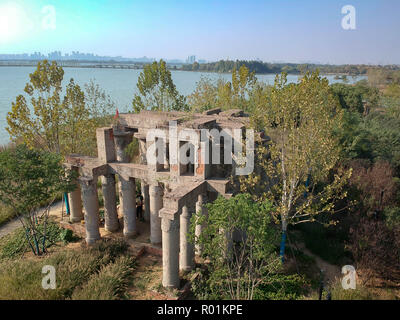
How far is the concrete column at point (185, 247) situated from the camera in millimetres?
14570

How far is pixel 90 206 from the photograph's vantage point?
57.6 ft

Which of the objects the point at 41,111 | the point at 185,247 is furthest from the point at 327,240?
the point at 41,111

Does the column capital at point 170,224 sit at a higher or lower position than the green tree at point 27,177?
lower

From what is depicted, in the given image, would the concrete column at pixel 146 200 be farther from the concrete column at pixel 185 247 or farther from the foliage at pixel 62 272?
the concrete column at pixel 185 247

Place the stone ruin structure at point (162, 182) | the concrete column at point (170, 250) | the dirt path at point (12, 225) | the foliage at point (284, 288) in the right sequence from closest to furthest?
the concrete column at point (170, 250), the stone ruin structure at point (162, 182), the foliage at point (284, 288), the dirt path at point (12, 225)

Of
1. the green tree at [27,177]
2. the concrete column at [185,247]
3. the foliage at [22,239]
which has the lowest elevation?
the foliage at [22,239]

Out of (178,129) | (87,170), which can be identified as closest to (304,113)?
(178,129)

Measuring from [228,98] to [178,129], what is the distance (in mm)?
23355

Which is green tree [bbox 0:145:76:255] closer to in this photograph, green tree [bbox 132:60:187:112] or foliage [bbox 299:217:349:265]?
foliage [bbox 299:217:349:265]

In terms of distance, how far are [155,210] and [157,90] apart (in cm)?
2255

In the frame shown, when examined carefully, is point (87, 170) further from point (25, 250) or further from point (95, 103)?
point (95, 103)

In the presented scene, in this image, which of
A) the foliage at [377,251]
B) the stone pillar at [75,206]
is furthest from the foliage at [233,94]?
the foliage at [377,251]

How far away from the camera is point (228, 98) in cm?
3628

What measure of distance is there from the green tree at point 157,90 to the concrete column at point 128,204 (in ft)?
60.0
